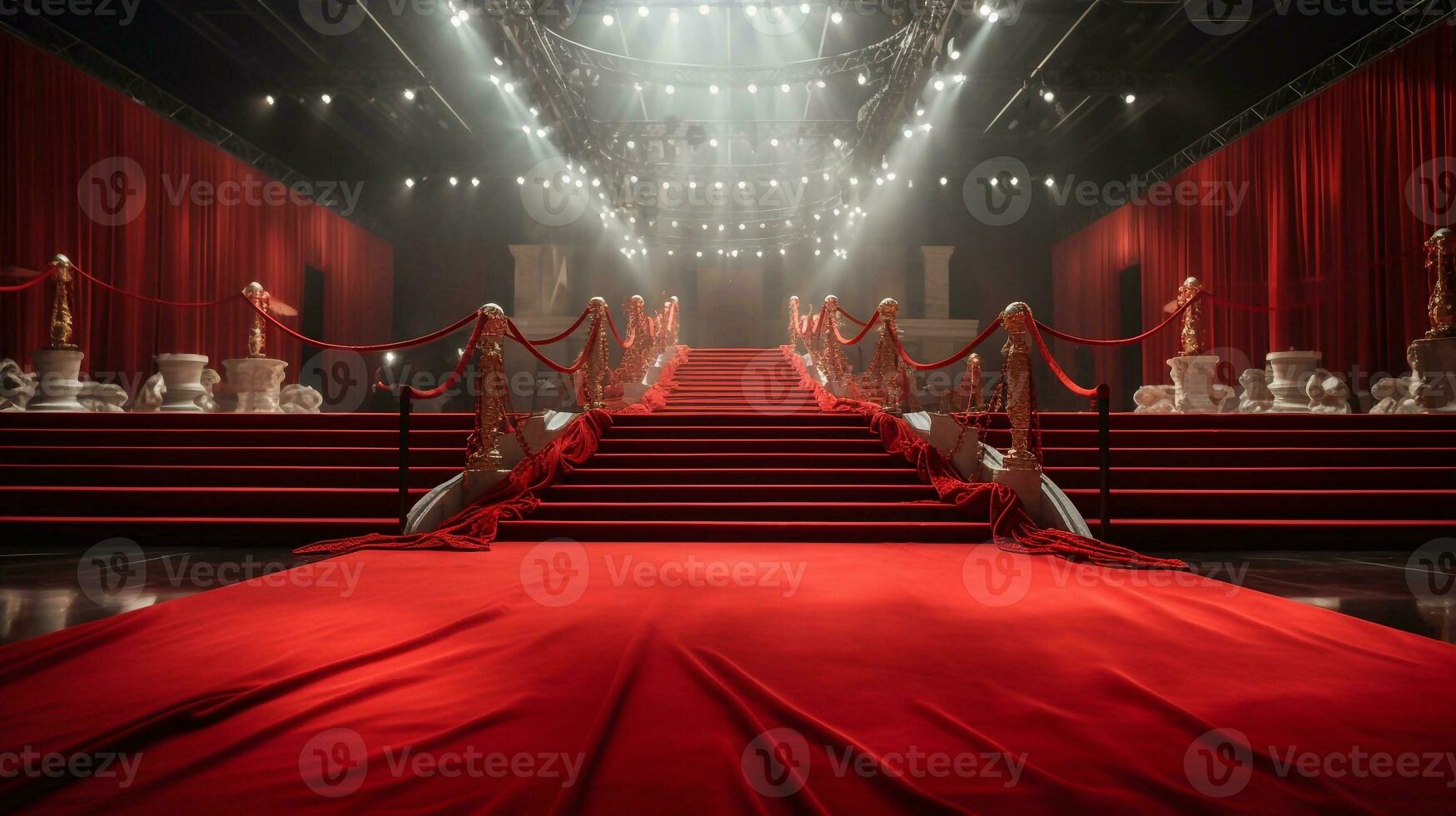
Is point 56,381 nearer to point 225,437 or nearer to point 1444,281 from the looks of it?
point 225,437

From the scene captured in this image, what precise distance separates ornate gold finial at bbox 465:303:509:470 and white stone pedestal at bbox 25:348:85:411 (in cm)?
398

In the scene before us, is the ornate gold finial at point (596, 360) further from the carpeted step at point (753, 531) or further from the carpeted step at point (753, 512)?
the carpeted step at point (753, 531)

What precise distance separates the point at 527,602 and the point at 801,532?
191 centimetres

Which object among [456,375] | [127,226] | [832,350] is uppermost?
[127,226]

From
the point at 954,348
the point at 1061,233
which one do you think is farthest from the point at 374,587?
the point at 1061,233

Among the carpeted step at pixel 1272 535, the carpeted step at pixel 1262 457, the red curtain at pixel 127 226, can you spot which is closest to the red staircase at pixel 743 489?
the carpeted step at pixel 1272 535

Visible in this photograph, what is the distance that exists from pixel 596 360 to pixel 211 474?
2.84 m

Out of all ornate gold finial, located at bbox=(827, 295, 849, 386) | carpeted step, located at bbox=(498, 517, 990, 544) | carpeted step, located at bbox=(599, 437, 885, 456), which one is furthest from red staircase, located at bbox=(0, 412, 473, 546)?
ornate gold finial, located at bbox=(827, 295, 849, 386)

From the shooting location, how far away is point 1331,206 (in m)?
8.14

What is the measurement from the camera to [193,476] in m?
4.58

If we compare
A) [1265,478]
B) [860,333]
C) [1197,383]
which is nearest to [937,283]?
[1197,383]

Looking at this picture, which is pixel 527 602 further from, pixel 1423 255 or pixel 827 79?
pixel 827 79

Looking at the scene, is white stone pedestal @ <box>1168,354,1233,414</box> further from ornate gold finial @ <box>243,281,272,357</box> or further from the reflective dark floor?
ornate gold finial @ <box>243,281,272,357</box>

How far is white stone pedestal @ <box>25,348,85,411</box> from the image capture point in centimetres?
584
